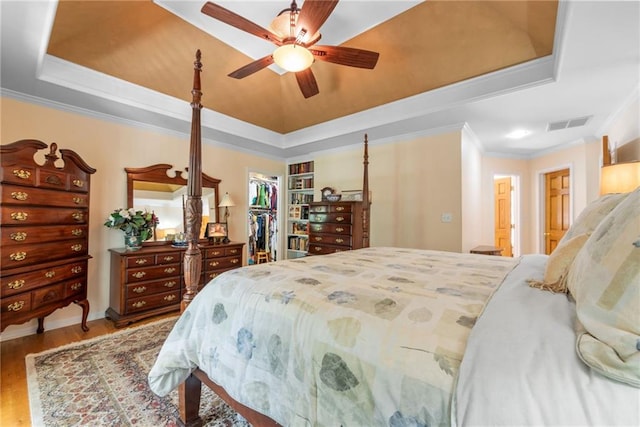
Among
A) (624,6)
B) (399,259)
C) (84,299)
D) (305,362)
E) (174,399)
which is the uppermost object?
(624,6)

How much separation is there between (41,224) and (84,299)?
0.89 meters

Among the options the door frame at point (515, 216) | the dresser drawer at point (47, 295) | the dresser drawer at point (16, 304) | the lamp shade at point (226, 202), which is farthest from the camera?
the door frame at point (515, 216)

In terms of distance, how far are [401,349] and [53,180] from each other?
10.3ft

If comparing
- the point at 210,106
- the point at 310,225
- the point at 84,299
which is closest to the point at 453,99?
the point at 310,225

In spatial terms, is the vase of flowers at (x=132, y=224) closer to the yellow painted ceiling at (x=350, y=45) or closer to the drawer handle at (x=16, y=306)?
the drawer handle at (x=16, y=306)

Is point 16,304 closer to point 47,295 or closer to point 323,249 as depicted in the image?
point 47,295

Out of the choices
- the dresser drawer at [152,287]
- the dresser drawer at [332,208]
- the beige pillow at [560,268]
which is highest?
the dresser drawer at [332,208]

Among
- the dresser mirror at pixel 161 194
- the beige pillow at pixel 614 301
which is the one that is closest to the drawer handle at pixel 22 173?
the dresser mirror at pixel 161 194

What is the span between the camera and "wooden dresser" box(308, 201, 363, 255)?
390 centimetres

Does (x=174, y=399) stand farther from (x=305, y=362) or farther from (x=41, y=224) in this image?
(x=41, y=224)

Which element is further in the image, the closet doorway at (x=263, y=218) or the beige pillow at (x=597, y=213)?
the closet doorway at (x=263, y=218)

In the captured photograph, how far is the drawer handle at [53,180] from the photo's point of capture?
233cm

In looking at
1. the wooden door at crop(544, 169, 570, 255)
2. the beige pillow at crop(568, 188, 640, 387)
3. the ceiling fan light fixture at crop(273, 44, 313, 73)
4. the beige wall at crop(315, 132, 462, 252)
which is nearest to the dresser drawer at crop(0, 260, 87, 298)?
the ceiling fan light fixture at crop(273, 44, 313, 73)

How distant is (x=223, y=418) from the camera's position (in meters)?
1.55
